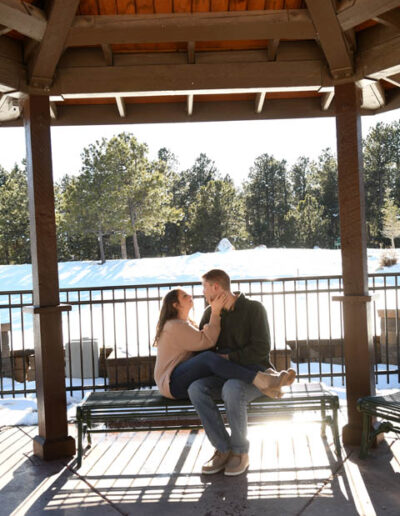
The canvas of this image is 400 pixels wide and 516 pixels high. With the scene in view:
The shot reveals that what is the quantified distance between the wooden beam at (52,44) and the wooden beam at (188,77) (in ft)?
0.38

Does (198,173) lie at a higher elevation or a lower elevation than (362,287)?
higher

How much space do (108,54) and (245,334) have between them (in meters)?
2.25

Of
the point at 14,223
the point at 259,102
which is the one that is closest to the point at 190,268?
the point at 14,223

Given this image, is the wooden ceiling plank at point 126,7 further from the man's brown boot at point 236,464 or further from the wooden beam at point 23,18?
the man's brown boot at point 236,464

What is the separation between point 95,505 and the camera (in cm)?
340

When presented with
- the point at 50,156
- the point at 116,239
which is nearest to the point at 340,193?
the point at 50,156

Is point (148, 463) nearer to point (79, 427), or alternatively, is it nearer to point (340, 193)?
point (79, 427)

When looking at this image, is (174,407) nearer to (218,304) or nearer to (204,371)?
(204,371)

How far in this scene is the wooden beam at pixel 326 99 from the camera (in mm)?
4662

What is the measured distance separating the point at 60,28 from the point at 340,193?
90.1 inches

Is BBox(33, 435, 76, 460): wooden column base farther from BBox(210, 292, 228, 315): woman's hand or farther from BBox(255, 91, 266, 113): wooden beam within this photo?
BBox(255, 91, 266, 113): wooden beam

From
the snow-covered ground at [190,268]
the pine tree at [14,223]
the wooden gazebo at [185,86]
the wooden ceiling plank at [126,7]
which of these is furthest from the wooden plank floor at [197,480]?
the pine tree at [14,223]

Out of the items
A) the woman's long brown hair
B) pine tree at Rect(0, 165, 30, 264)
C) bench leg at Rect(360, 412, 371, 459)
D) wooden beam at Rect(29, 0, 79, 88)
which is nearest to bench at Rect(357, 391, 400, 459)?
bench leg at Rect(360, 412, 371, 459)

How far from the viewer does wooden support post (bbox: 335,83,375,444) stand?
13.8 feet
